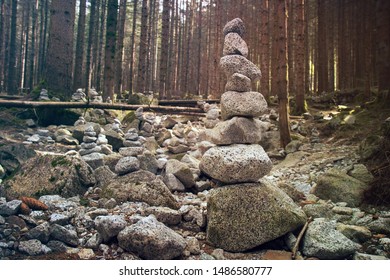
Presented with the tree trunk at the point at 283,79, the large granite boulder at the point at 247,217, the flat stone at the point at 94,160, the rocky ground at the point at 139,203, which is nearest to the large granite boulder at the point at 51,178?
the rocky ground at the point at 139,203

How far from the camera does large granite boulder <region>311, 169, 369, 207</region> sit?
5160 mm

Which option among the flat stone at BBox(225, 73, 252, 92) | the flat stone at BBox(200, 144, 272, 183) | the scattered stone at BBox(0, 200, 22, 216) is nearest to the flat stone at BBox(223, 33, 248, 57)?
the flat stone at BBox(225, 73, 252, 92)

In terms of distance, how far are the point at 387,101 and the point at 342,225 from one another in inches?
245

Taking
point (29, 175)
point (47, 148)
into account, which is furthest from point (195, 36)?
point (29, 175)

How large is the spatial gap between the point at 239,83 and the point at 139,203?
90.8 inches

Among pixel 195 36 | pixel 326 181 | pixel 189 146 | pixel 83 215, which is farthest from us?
pixel 195 36

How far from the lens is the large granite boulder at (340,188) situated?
5.16m

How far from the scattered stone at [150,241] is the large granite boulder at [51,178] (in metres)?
1.97

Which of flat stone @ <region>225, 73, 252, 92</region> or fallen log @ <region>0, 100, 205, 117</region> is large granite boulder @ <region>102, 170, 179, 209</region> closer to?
flat stone @ <region>225, 73, 252, 92</region>

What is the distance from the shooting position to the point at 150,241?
132 inches

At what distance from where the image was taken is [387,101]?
28.9 feet

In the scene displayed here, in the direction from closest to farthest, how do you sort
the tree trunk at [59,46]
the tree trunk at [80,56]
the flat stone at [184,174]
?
1. the flat stone at [184,174]
2. the tree trunk at [59,46]
3. the tree trunk at [80,56]

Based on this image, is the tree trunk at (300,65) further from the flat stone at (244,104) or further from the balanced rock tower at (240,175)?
the flat stone at (244,104)

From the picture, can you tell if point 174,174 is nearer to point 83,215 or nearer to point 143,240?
point 83,215
